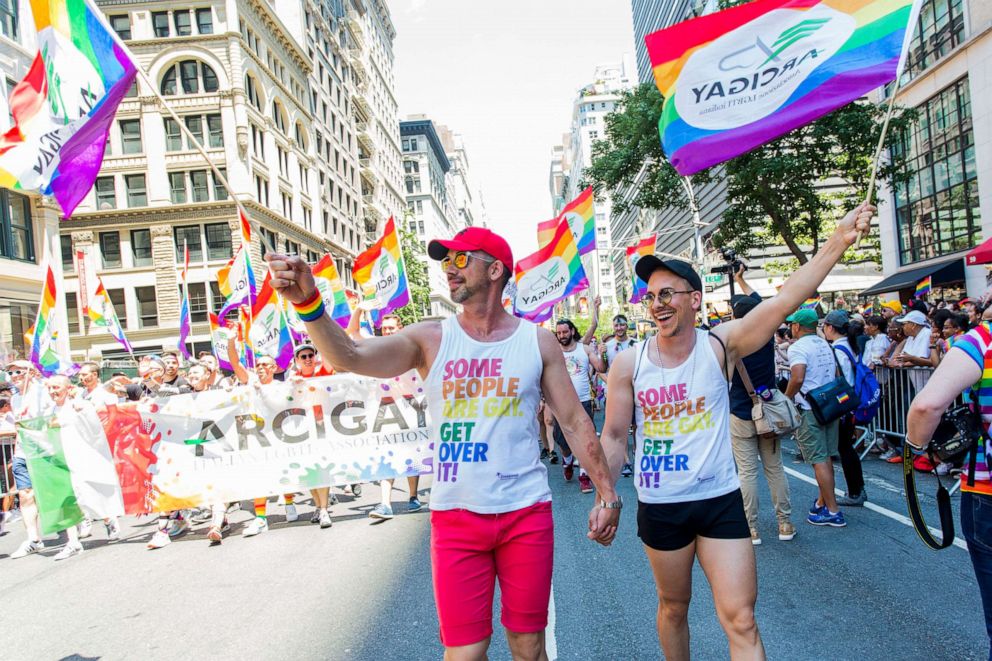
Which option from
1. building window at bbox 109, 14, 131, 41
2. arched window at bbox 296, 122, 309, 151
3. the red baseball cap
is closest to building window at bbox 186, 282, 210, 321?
arched window at bbox 296, 122, 309, 151

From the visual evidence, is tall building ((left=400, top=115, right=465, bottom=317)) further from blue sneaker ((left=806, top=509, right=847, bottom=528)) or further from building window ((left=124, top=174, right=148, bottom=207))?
blue sneaker ((left=806, top=509, right=847, bottom=528))

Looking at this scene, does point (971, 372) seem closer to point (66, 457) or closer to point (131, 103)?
point (66, 457)

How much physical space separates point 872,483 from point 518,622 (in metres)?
6.74

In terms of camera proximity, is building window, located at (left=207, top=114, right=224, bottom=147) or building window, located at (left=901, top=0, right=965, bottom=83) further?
building window, located at (left=207, top=114, right=224, bottom=147)

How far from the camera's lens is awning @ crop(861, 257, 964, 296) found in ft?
82.5

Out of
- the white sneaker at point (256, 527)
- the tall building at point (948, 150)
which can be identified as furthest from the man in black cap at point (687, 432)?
the tall building at point (948, 150)

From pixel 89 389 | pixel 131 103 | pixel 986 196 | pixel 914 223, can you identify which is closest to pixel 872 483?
pixel 89 389

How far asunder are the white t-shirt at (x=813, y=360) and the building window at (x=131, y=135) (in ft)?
136

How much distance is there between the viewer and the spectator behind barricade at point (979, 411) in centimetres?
268

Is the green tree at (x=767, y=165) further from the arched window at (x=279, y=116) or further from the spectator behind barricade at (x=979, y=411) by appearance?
the arched window at (x=279, y=116)

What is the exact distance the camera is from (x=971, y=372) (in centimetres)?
268

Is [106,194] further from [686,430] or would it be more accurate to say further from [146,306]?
[686,430]

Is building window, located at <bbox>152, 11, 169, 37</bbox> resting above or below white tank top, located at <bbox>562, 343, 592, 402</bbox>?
above

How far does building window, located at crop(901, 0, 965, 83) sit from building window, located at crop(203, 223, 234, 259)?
32746mm
